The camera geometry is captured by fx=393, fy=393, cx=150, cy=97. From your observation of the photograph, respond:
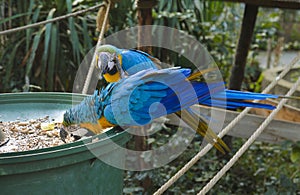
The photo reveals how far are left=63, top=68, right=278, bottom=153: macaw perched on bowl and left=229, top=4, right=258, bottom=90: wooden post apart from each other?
46.4 inches

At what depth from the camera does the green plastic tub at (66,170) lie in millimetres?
668

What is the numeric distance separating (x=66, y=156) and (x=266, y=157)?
5.68 feet

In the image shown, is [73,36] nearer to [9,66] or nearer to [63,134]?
[9,66]

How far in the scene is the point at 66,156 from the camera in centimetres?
70

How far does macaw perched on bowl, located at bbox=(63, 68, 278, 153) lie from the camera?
2.70 feet

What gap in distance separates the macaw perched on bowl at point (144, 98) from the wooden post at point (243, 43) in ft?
3.87

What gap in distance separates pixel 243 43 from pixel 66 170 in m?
1.47

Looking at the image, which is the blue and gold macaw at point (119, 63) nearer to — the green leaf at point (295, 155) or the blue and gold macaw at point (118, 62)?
the blue and gold macaw at point (118, 62)

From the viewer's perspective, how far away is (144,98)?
822 millimetres

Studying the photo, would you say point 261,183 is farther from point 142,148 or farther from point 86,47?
point 86,47

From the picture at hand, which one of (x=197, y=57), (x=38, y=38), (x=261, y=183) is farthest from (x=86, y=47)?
(x=261, y=183)

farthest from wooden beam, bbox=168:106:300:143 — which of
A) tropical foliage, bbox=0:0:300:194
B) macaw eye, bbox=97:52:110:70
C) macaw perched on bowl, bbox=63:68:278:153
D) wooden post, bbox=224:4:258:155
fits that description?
macaw perched on bowl, bbox=63:68:278:153

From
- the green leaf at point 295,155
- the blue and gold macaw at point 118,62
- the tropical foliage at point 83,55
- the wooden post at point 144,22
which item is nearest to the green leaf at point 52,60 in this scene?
the tropical foliage at point 83,55

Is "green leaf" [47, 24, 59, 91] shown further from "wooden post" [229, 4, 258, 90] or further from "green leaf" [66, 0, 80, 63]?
"wooden post" [229, 4, 258, 90]
